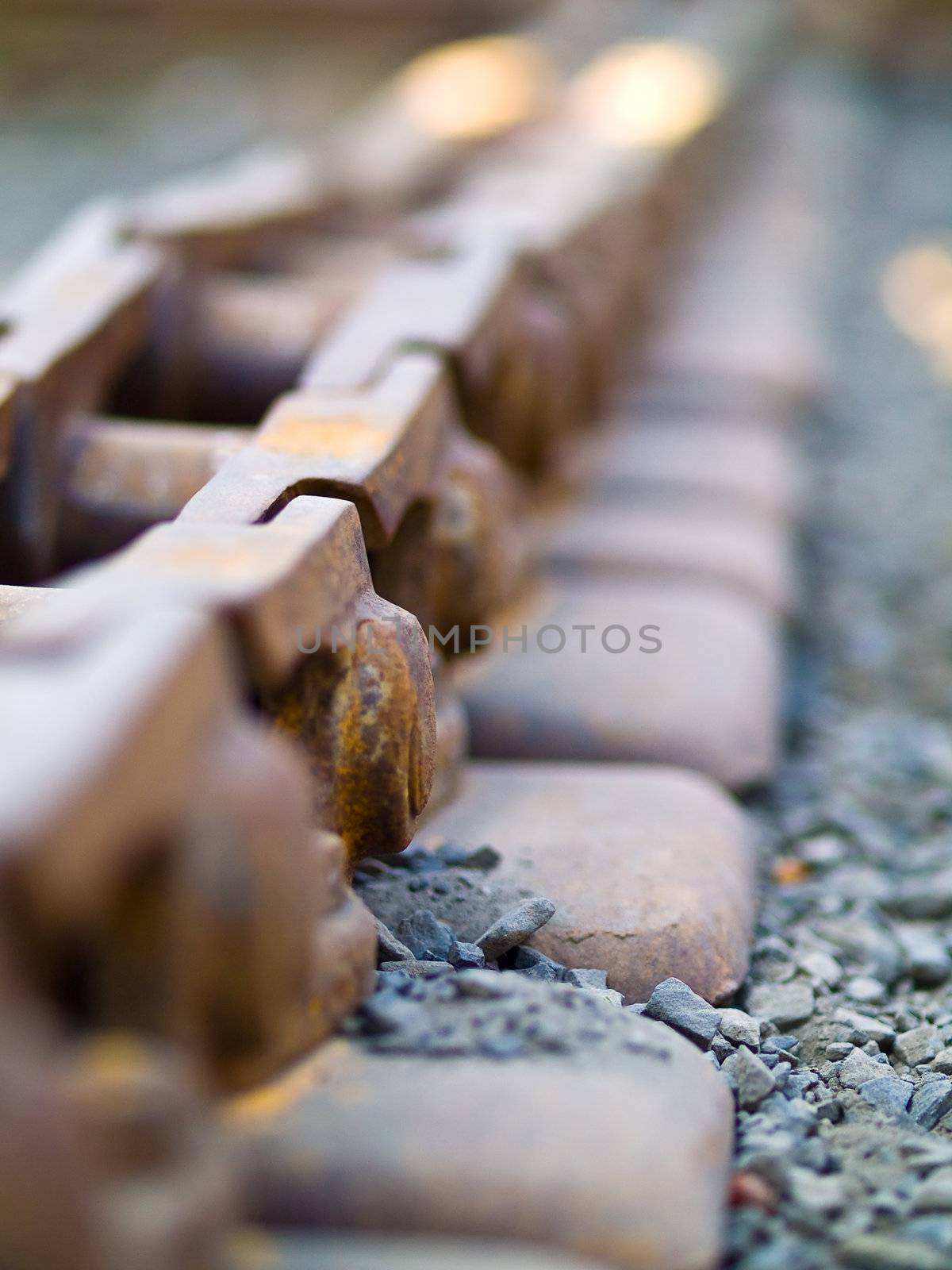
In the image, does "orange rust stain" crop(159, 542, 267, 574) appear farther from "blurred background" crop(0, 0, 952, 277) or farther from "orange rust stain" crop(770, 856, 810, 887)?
"blurred background" crop(0, 0, 952, 277)

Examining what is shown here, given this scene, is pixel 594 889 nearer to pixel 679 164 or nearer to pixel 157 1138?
pixel 157 1138

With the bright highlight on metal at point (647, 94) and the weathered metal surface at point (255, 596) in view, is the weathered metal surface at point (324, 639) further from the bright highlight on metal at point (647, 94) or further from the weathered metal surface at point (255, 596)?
the bright highlight on metal at point (647, 94)

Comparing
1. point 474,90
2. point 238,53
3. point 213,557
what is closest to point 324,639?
point 213,557

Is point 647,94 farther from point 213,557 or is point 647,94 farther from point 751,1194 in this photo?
point 751,1194

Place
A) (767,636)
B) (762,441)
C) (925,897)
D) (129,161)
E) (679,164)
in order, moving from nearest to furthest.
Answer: (925,897) → (767,636) → (762,441) → (679,164) → (129,161)

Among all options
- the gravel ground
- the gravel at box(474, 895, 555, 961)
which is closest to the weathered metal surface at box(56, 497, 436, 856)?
the gravel at box(474, 895, 555, 961)

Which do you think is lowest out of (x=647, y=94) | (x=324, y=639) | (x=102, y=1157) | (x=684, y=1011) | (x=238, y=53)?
(x=684, y=1011)

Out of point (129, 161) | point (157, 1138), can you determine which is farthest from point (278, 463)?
point (129, 161)
